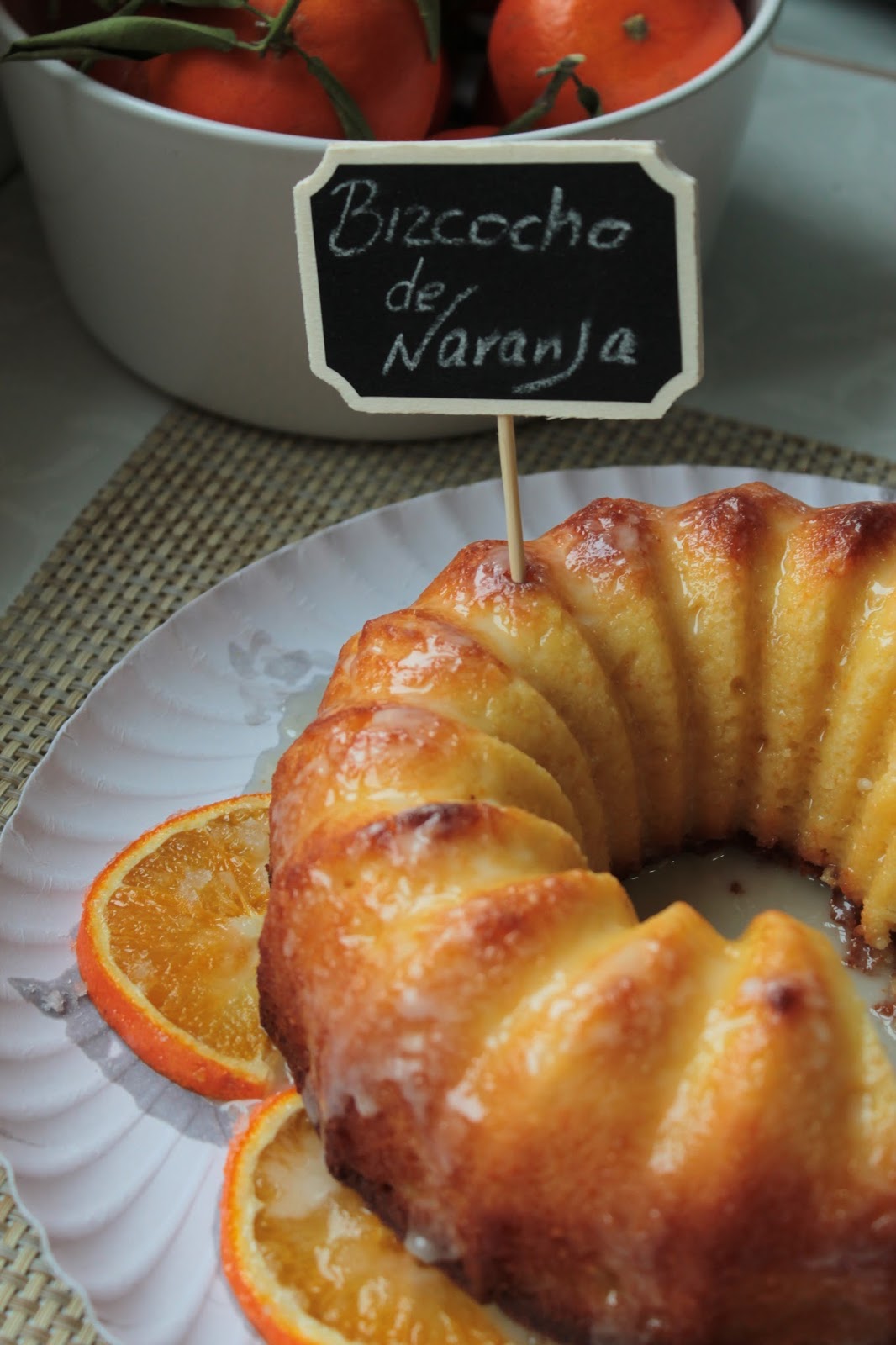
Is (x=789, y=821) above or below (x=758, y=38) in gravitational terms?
below

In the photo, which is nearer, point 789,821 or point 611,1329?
point 611,1329

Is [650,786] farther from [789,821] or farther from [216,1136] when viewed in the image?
[216,1136]

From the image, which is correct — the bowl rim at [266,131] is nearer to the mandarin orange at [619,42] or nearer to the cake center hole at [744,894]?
the mandarin orange at [619,42]

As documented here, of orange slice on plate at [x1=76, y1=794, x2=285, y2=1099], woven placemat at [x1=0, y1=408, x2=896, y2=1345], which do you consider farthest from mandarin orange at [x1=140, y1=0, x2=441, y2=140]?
orange slice on plate at [x1=76, y1=794, x2=285, y2=1099]

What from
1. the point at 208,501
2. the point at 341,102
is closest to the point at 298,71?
the point at 341,102

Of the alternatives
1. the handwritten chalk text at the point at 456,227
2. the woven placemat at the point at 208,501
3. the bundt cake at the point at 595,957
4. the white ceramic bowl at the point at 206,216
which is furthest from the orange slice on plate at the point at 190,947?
the white ceramic bowl at the point at 206,216

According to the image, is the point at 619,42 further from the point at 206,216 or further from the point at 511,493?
the point at 511,493

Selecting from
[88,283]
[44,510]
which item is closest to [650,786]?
[44,510]
